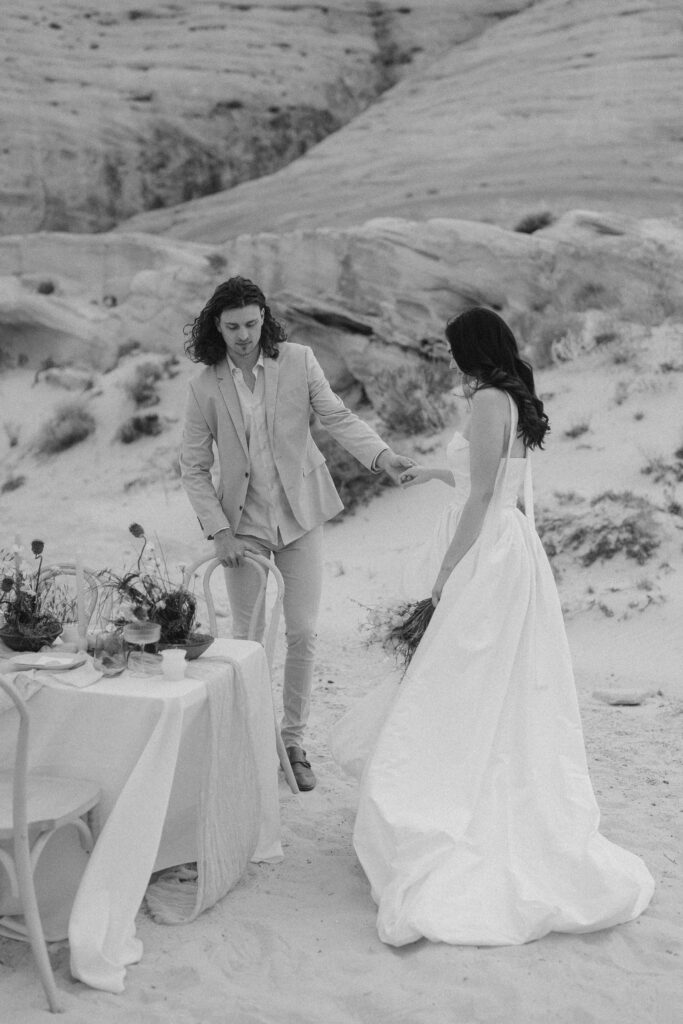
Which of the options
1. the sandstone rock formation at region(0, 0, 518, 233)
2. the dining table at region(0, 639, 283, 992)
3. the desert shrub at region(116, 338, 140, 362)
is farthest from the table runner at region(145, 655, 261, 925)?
the sandstone rock formation at region(0, 0, 518, 233)

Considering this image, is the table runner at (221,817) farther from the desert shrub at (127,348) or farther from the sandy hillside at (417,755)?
the desert shrub at (127,348)

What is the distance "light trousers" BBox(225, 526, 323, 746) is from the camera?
14.1 feet

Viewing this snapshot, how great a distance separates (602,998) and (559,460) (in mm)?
7134

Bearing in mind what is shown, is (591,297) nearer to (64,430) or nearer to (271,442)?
(64,430)

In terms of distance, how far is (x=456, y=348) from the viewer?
3443 mm

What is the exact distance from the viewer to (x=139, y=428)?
511 inches

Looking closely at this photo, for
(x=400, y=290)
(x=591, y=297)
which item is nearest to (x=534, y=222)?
(x=591, y=297)

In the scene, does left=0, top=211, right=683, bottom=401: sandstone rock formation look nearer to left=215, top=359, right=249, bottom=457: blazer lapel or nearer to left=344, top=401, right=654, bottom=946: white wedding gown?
left=215, top=359, right=249, bottom=457: blazer lapel

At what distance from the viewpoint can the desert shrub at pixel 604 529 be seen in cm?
786

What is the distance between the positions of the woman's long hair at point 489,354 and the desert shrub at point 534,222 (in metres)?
11.5

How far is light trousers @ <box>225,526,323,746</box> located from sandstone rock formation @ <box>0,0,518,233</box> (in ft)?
49.7

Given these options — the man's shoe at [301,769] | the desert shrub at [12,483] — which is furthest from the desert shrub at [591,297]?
the man's shoe at [301,769]

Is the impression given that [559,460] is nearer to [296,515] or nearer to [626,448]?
[626,448]

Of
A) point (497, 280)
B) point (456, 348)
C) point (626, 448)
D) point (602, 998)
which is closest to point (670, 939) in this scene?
point (602, 998)
